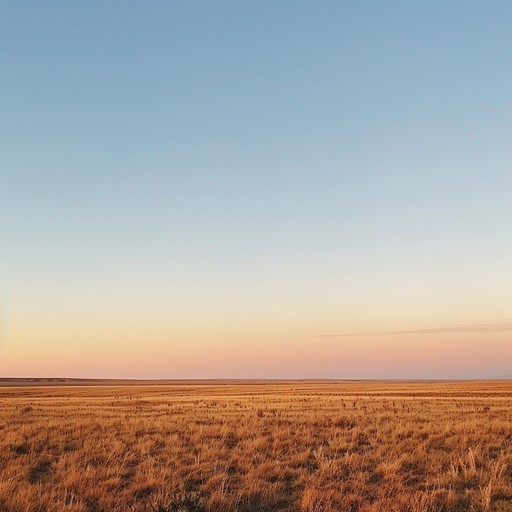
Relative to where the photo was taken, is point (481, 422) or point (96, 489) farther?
point (481, 422)

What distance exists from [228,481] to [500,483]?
526cm

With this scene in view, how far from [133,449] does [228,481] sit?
12.9ft

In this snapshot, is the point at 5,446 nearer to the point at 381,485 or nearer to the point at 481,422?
the point at 381,485

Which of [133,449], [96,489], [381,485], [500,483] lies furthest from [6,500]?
[500,483]

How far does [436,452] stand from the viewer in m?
13.9

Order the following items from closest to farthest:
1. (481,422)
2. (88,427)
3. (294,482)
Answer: (294,482) → (88,427) → (481,422)

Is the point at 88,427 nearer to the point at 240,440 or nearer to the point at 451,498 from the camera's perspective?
the point at 240,440

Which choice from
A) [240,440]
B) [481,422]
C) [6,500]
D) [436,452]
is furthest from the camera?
[481,422]

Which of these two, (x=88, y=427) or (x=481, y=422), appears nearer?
(x=88, y=427)

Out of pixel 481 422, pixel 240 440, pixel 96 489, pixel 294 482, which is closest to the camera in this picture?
pixel 96 489

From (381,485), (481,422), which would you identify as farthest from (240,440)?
(481,422)

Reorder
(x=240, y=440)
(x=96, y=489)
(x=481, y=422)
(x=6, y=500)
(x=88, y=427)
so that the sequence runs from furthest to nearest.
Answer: (x=481, y=422) < (x=88, y=427) < (x=240, y=440) < (x=96, y=489) < (x=6, y=500)

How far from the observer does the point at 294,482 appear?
11047mm

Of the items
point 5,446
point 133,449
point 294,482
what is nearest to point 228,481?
point 294,482
